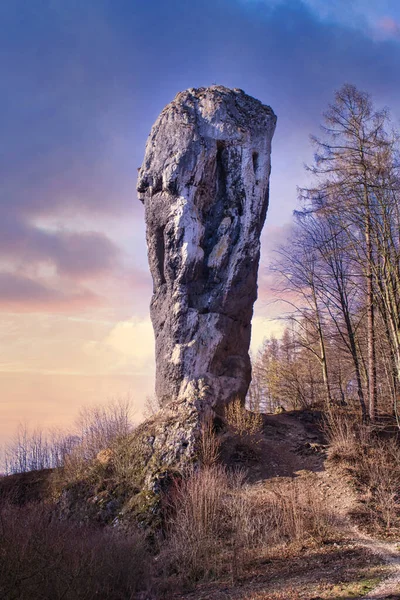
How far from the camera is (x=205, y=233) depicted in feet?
57.5

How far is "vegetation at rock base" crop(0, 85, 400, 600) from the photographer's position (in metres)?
7.22

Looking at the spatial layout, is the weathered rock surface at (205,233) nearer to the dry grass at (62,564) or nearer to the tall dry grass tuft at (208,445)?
the tall dry grass tuft at (208,445)

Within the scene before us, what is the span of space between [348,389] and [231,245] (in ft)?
29.3

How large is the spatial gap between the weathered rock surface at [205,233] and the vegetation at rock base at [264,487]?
1.74m

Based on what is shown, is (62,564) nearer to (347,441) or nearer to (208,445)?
(208,445)

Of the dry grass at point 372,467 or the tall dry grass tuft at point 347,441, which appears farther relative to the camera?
the tall dry grass tuft at point 347,441

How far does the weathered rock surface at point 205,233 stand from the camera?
16234 mm

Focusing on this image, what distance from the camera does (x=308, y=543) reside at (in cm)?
931

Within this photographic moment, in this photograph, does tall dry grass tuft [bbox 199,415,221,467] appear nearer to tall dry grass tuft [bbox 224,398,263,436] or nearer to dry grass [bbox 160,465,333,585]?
tall dry grass tuft [bbox 224,398,263,436]

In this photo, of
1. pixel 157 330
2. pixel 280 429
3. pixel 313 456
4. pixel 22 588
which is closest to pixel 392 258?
pixel 313 456

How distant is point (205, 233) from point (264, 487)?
28.0 ft

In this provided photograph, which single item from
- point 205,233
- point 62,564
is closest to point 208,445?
point 62,564

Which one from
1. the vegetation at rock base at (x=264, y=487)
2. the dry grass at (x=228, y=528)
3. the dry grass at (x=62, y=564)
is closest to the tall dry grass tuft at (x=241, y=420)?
the vegetation at rock base at (x=264, y=487)

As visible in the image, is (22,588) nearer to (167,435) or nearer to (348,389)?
(167,435)
